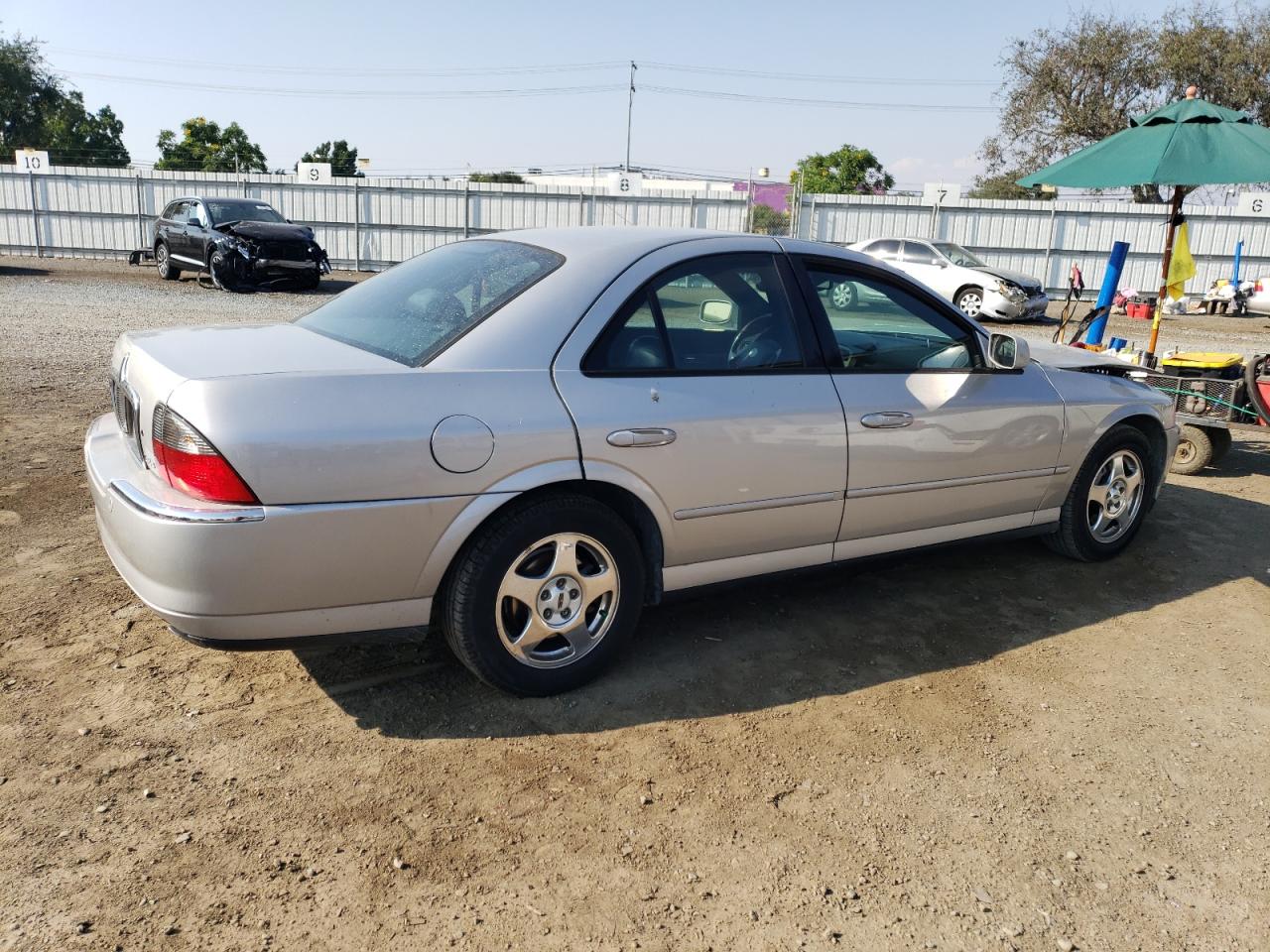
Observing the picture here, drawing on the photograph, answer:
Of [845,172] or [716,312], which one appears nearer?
[716,312]

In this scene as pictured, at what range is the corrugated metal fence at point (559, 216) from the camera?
72.2ft

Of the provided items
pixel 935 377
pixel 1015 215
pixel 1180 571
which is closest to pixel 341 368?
pixel 935 377

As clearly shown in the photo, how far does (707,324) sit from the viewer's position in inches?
145

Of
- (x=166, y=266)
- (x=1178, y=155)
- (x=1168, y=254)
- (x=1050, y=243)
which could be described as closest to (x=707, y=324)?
(x=1178, y=155)

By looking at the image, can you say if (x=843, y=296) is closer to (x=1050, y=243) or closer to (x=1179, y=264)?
(x=1179, y=264)

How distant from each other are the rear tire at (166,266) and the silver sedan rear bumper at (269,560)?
61.8ft

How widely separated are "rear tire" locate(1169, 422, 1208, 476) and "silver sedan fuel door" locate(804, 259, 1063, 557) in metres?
3.04

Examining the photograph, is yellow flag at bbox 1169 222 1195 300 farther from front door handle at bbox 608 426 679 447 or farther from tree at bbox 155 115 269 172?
tree at bbox 155 115 269 172

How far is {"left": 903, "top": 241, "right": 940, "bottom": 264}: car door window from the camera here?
715 inches

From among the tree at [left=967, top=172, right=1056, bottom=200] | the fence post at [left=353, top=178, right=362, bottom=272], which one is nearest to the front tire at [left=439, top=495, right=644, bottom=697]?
the fence post at [left=353, top=178, right=362, bottom=272]

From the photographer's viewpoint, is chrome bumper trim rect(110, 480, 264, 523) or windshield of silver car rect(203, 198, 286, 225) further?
windshield of silver car rect(203, 198, 286, 225)

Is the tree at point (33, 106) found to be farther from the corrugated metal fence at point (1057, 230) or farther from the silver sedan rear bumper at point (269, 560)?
the silver sedan rear bumper at point (269, 560)

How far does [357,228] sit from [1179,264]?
19.7 m

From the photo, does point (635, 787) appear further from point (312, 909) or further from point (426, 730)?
point (312, 909)
